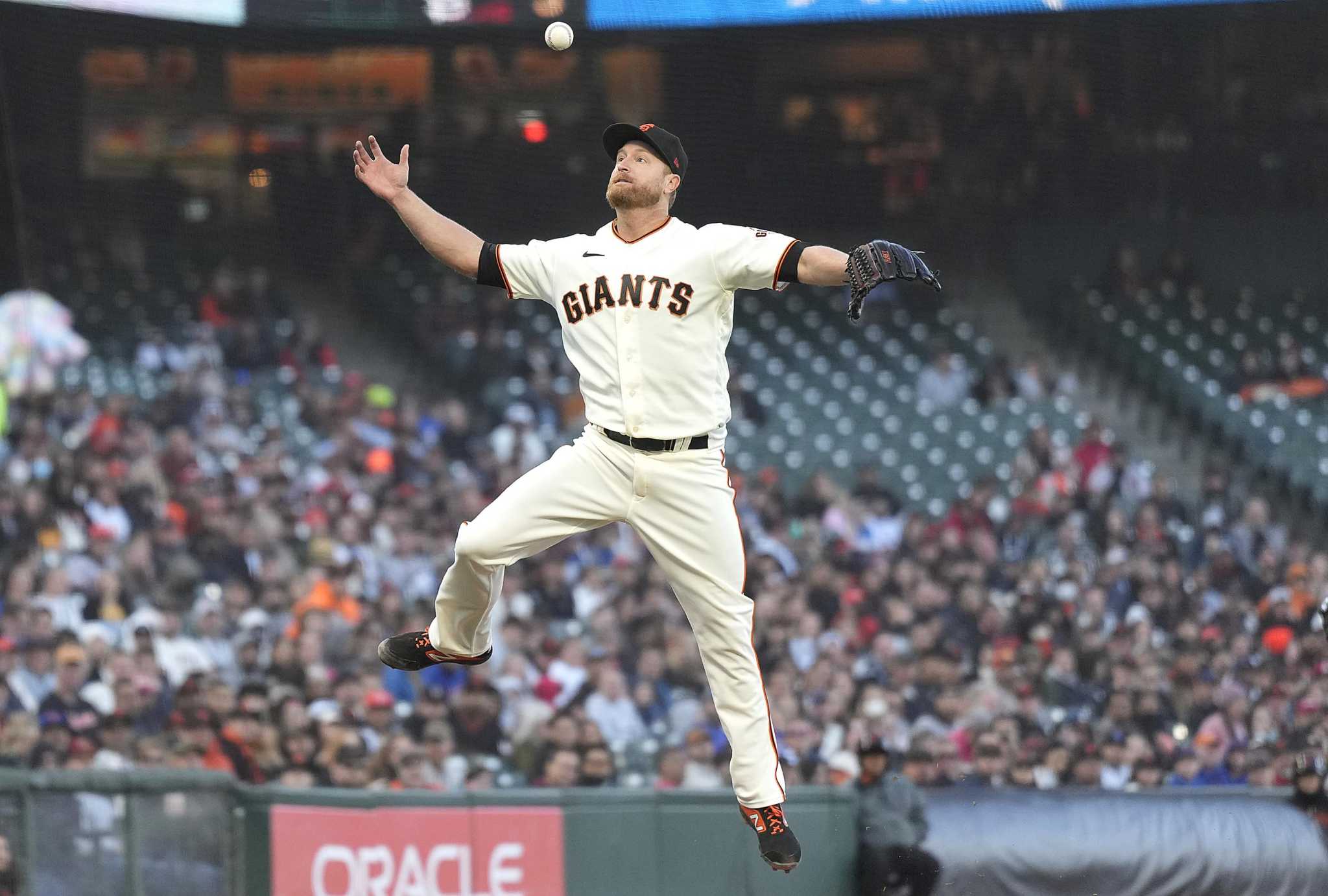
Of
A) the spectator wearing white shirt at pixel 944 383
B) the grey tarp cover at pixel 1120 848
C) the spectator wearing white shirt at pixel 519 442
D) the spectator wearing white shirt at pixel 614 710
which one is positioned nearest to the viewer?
the grey tarp cover at pixel 1120 848

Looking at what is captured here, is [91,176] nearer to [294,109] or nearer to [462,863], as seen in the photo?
[294,109]

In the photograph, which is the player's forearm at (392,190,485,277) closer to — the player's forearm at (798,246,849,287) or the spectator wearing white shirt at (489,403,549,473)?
the player's forearm at (798,246,849,287)

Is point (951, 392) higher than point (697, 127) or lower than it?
lower

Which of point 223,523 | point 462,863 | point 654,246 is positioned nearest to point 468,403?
point 223,523

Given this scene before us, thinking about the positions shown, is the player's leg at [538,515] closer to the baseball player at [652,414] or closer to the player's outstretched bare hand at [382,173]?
the baseball player at [652,414]

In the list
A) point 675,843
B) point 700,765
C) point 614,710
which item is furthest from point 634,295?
point 614,710

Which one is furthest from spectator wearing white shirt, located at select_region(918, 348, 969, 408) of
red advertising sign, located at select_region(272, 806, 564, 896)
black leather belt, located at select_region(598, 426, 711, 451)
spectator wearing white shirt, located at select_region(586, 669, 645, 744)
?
black leather belt, located at select_region(598, 426, 711, 451)

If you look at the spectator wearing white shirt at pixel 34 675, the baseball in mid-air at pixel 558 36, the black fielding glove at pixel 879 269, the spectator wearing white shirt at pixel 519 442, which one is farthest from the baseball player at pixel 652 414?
the spectator wearing white shirt at pixel 519 442

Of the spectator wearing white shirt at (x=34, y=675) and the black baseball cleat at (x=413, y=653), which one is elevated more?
the black baseball cleat at (x=413, y=653)
